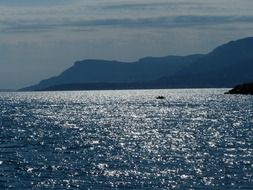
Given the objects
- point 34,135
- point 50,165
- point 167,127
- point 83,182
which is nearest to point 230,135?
point 167,127

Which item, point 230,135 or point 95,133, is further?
point 95,133

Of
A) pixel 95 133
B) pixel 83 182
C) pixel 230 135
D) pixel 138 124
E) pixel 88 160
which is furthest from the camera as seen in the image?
A: pixel 138 124

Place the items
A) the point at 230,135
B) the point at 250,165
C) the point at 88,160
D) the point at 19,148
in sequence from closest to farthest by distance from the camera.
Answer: the point at 250,165 < the point at 88,160 < the point at 19,148 < the point at 230,135

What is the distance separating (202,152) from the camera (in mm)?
78500

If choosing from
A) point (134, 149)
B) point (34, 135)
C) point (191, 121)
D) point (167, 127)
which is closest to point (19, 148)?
point (134, 149)

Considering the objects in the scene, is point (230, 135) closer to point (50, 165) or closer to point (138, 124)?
point (138, 124)

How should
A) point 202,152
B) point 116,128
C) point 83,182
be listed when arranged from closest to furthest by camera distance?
point 83,182 < point 202,152 < point 116,128

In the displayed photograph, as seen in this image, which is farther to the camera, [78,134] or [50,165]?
[78,134]

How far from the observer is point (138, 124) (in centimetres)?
13775

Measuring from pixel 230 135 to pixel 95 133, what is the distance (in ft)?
85.8

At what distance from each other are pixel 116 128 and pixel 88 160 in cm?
5488

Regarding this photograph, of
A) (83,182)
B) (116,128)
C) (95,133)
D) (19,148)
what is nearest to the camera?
(83,182)

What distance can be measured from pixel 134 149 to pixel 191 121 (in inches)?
2485

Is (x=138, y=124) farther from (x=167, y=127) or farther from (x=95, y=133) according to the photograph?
(x=95, y=133)
